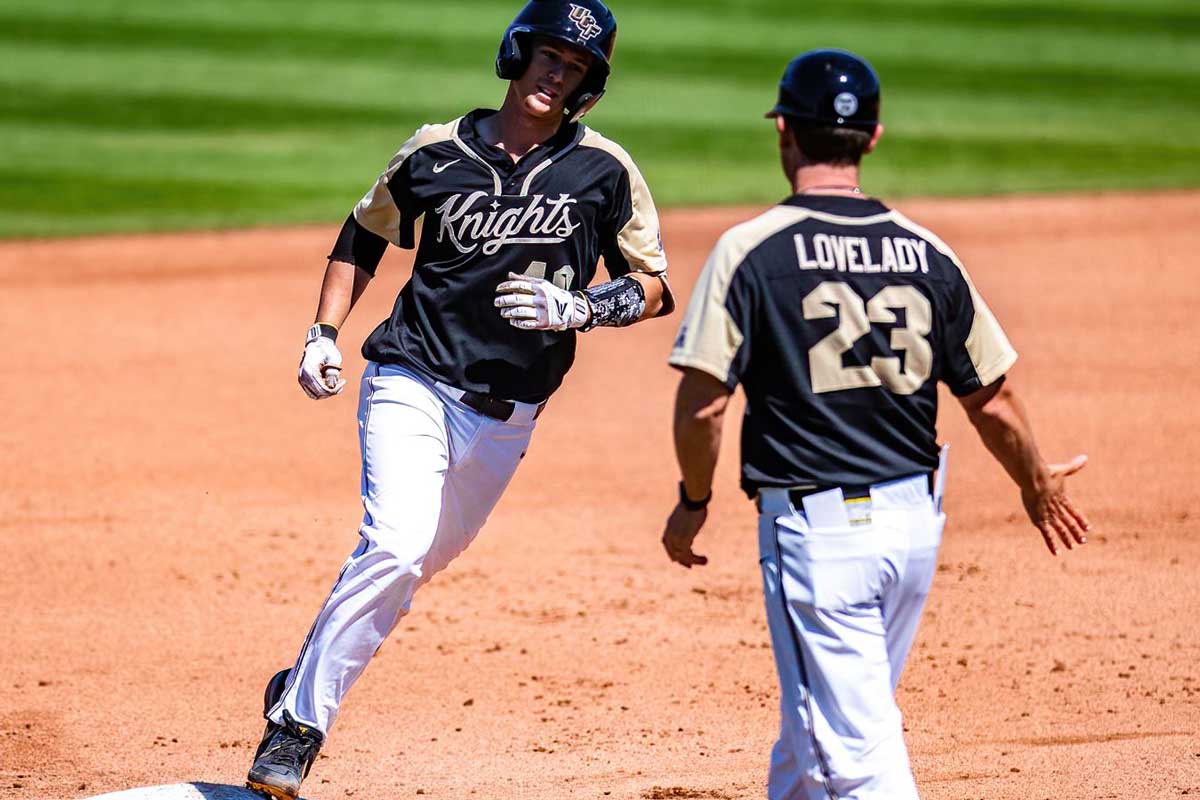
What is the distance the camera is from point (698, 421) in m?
3.75

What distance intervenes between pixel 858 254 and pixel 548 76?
5.25 ft

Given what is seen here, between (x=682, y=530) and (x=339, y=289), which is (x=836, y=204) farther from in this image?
(x=339, y=289)

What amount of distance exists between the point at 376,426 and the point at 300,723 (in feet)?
2.94

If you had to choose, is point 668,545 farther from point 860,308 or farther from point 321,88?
point 321,88

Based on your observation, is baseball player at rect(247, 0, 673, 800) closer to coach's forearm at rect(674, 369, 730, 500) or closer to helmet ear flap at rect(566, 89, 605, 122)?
helmet ear flap at rect(566, 89, 605, 122)

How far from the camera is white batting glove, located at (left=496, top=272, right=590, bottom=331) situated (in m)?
4.72

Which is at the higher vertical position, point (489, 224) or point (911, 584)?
point (489, 224)

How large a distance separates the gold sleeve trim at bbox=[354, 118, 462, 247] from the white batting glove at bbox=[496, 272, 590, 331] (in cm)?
50

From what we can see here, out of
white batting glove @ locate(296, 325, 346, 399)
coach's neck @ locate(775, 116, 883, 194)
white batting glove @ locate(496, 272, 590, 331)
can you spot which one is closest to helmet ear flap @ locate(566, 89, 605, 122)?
white batting glove @ locate(496, 272, 590, 331)

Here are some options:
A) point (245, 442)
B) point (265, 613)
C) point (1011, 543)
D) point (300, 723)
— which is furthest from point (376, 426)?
point (245, 442)

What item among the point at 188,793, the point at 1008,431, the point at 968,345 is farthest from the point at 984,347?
the point at 188,793

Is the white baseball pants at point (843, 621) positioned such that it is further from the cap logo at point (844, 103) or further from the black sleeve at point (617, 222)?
the black sleeve at point (617, 222)

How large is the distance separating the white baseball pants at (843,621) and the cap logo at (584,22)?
5.97 feet

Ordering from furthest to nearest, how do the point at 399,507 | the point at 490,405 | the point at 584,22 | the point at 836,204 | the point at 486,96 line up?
the point at 486,96, the point at 584,22, the point at 490,405, the point at 399,507, the point at 836,204
